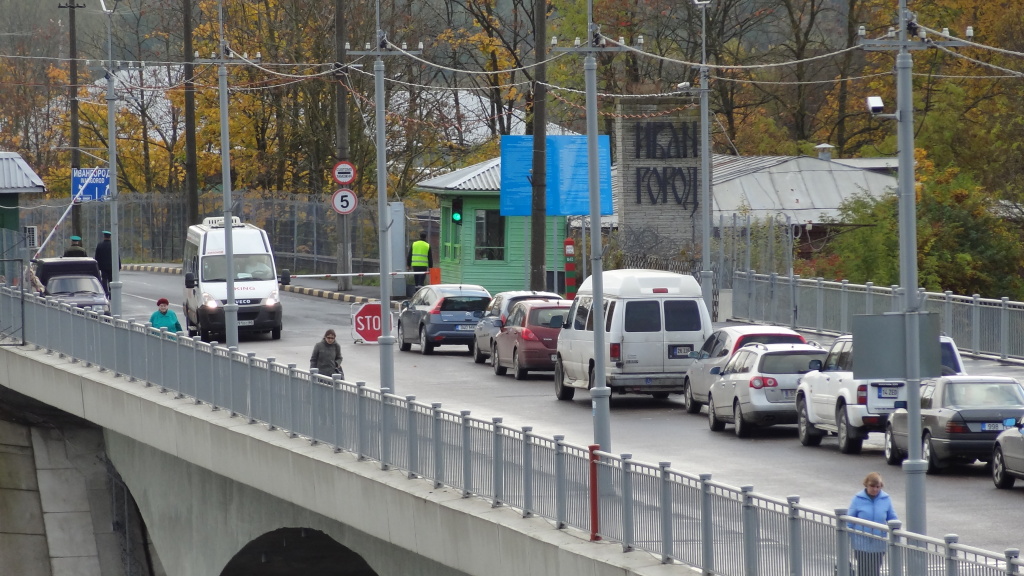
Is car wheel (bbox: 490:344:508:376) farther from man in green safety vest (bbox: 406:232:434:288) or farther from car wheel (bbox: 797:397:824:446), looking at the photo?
man in green safety vest (bbox: 406:232:434:288)

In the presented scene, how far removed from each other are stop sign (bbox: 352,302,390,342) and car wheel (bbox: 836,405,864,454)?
30.1 feet

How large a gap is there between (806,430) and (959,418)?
132 inches

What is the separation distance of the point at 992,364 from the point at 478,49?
132 ft

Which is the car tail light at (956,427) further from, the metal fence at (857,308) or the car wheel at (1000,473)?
the metal fence at (857,308)

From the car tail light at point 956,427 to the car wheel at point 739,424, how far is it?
4.22m

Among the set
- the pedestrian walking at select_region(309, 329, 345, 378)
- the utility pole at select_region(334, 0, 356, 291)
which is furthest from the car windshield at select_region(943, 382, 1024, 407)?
the utility pole at select_region(334, 0, 356, 291)

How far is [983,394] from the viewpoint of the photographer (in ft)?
64.5

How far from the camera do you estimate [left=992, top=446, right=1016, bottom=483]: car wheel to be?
17906 millimetres

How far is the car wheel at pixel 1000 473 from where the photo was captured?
17906 mm

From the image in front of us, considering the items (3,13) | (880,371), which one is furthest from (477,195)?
(3,13)

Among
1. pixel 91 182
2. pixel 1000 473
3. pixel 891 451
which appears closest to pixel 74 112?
pixel 91 182

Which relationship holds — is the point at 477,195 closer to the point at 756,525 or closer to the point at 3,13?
the point at 756,525

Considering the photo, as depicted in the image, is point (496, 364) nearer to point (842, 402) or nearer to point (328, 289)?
point (842, 402)

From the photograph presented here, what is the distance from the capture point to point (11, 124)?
279 ft
